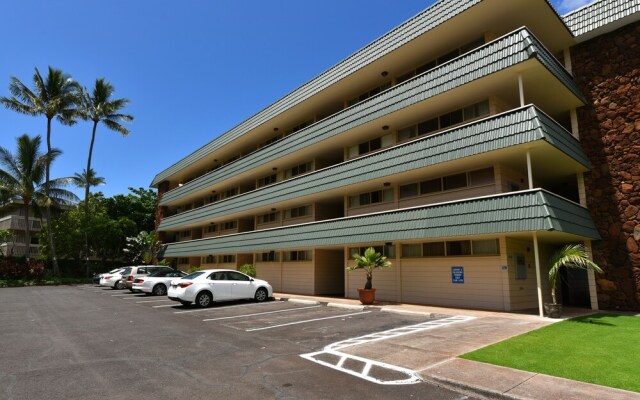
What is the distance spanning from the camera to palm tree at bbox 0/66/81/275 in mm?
38781

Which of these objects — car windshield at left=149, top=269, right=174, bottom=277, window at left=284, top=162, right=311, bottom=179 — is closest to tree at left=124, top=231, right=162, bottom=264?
car windshield at left=149, top=269, right=174, bottom=277

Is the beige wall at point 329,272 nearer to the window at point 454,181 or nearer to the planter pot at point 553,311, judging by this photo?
the window at point 454,181

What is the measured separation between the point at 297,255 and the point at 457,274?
1200cm

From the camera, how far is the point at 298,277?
25453 mm

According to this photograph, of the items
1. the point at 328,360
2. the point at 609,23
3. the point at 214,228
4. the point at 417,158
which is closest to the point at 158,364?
the point at 328,360

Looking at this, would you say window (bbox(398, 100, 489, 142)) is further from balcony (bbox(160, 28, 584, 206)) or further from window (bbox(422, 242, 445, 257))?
window (bbox(422, 242, 445, 257))

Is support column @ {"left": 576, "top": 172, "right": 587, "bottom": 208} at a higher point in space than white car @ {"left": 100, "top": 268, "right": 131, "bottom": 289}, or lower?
higher

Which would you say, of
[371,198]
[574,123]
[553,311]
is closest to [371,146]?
[371,198]

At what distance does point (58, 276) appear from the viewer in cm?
4103

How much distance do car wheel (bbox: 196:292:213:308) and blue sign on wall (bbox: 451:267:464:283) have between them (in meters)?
10.5

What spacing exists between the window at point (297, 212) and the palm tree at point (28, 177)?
27122mm

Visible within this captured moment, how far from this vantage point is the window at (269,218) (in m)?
29.6

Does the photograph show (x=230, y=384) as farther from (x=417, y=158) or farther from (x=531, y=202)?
(x=417, y=158)

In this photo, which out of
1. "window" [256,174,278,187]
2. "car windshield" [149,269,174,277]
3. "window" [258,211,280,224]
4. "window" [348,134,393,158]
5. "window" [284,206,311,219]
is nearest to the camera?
"window" [348,134,393,158]
